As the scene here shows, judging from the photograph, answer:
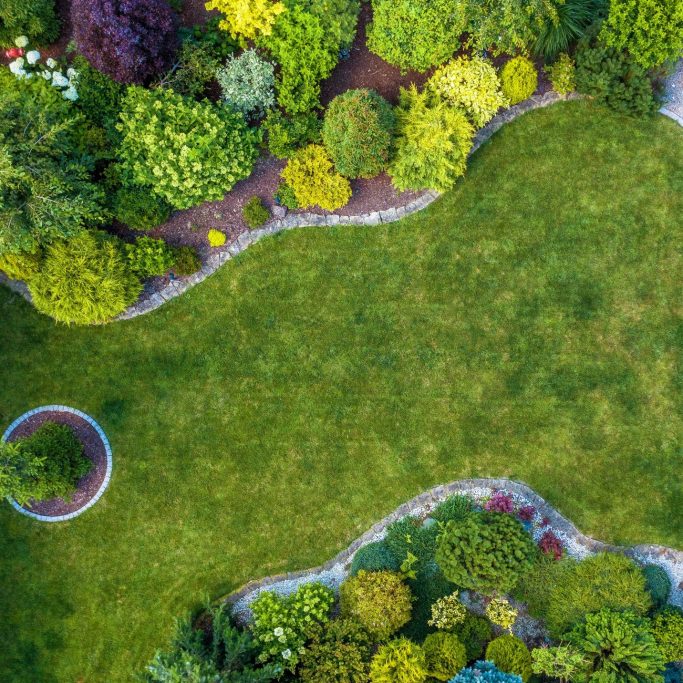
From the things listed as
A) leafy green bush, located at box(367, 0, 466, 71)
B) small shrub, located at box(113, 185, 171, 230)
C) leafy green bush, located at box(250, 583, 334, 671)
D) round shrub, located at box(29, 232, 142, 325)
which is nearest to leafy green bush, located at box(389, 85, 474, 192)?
leafy green bush, located at box(367, 0, 466, 71)

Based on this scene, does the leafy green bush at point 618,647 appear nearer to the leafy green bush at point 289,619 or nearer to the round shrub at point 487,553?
the round shrub at point 487,553

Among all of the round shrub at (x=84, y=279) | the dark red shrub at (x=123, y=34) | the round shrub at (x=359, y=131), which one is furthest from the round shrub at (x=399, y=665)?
the dark red shrub at (x=123, y=34)

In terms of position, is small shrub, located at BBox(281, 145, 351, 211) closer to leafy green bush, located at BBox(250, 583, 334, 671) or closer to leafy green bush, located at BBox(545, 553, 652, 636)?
leafy green bush, located at BBox(250, 583, 334, 671)

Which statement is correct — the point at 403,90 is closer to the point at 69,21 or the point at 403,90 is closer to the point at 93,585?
the point at 69,21

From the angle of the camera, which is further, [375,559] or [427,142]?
[375,559]

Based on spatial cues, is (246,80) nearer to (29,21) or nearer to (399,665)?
(29,21)

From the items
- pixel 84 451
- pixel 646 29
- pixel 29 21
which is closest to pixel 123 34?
pixel 29 21
